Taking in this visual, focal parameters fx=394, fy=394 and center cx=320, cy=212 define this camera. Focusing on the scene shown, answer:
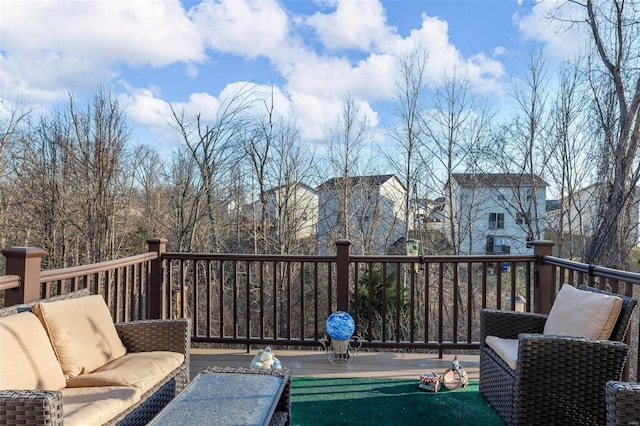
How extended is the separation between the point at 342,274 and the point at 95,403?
2.14 metres

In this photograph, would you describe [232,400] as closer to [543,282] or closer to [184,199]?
[543,282]

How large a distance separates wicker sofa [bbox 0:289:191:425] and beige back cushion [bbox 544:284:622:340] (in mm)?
2188

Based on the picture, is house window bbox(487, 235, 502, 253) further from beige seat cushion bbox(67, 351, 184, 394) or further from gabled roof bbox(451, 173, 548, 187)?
beige seat cushion bbox(67, 351, 184, 394)

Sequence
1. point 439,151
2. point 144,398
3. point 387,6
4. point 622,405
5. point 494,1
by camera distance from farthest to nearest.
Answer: point 439,151, point 387,6, point 494,1, point 144,398, point 622,405

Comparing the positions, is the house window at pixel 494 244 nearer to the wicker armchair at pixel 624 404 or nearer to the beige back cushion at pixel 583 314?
the beige back cushion at pixel 583 314

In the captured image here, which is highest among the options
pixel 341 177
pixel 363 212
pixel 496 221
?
pixel 341 177

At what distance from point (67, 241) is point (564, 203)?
12306 millimetres

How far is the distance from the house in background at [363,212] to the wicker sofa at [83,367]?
29.0 ft

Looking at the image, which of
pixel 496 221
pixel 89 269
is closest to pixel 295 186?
pixel 496 221

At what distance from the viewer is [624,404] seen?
4.27ft

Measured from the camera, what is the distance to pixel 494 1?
7.73 metres

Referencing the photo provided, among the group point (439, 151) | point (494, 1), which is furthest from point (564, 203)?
point (494, 1)

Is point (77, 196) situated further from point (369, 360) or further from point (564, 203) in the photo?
point (564, 203)

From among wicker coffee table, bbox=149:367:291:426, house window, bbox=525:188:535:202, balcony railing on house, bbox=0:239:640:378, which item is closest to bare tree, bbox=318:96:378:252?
house window, bbox=525:188:535:202
